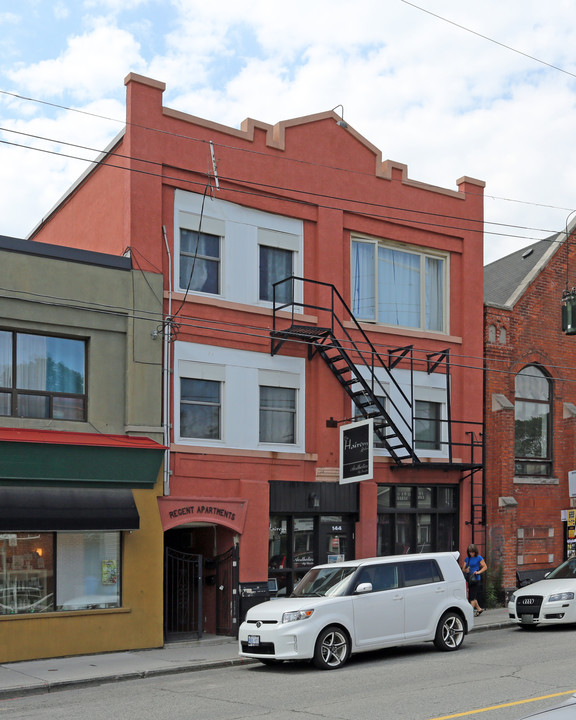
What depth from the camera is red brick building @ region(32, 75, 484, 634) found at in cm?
1897

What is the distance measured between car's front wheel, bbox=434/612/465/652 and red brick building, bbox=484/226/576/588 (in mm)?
7223

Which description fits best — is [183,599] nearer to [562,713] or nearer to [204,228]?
[204,228]

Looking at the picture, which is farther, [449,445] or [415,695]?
[449,445]

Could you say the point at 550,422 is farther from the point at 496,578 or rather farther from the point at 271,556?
the point at 271,556

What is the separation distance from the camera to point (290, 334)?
66.8ft

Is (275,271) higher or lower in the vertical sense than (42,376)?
higher

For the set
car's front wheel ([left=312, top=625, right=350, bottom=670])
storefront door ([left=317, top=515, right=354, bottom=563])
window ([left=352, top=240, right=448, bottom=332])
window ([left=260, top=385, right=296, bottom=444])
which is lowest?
car's front wheel ([left=312, top=625, right=350, bottom=670])

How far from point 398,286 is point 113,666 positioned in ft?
37.2

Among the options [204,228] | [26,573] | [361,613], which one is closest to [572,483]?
[361,613]

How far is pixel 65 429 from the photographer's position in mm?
17250

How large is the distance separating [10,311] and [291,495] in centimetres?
709

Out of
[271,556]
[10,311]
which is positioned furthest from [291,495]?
[10,311]

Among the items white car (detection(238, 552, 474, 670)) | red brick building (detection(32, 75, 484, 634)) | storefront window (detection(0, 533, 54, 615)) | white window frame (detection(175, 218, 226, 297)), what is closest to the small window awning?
red brick building (detection(32, 75, 484, 634))

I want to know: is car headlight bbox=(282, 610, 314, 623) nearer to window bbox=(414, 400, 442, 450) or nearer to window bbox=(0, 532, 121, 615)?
window bbox=(0, 532, 121, 615)
